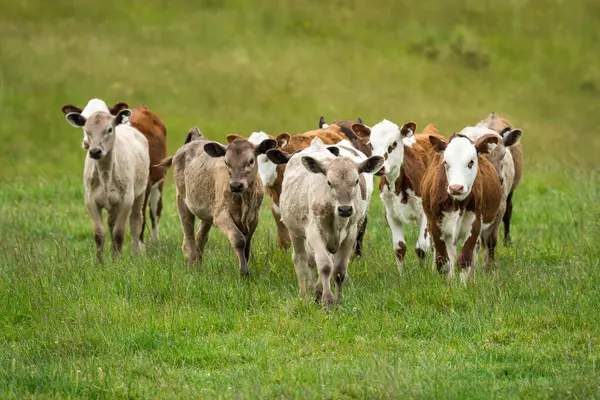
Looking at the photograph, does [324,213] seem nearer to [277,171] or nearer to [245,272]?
[245,272]

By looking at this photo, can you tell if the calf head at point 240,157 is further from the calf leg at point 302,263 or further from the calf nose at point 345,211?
the calf nose at point 345,211

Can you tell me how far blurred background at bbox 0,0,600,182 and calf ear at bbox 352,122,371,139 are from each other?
14.4 metres

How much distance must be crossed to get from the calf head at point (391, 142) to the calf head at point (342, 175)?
2.63 meters

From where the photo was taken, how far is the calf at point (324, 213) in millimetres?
9555

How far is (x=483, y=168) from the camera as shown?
1145 centimetres

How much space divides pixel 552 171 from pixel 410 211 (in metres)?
9.90

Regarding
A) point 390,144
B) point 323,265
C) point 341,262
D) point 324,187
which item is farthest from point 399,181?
point 323,265

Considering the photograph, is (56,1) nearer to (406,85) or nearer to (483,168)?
(406,85)

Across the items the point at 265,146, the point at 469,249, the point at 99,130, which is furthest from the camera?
the point at 99,130

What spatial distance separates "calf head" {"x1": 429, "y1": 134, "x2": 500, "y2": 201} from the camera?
34.4 feet

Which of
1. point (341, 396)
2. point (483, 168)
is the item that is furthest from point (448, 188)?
point (341, 396)

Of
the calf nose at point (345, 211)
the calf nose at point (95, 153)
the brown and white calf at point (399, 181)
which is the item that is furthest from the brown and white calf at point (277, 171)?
the calf nose at point (345, 211)

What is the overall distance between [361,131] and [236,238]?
9.67 feet

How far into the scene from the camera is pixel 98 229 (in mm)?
13094
